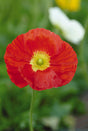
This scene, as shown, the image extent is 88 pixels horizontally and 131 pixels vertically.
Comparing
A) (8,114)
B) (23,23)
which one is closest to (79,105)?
(8,114)

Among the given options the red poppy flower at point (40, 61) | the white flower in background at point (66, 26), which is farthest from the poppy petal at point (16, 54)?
the white flower in background at point (66, 26)

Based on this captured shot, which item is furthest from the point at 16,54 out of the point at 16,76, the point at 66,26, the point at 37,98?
the point at 66,26

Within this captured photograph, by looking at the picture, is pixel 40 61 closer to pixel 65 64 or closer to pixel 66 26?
pixel 65 64

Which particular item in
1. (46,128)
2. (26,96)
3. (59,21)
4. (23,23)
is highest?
(59,21)

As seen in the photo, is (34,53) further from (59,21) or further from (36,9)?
(36,9)

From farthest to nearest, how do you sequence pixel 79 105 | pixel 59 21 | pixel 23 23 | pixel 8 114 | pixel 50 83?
pixel 23 23 → pixel 79 105 → pixel 59 21 → pixel 8 114 → pixel 50 83

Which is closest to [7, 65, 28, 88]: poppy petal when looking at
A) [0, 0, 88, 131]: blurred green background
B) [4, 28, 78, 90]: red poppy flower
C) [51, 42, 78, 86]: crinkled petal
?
[4, 28, 78, 90]: red poppy flower

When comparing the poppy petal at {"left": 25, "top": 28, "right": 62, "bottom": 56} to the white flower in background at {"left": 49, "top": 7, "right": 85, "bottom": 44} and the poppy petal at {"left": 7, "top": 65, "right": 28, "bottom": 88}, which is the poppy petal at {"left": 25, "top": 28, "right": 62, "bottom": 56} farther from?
the white flower in background at {"left": 49, "top": 7, "right": 85, "bottom": 44}
